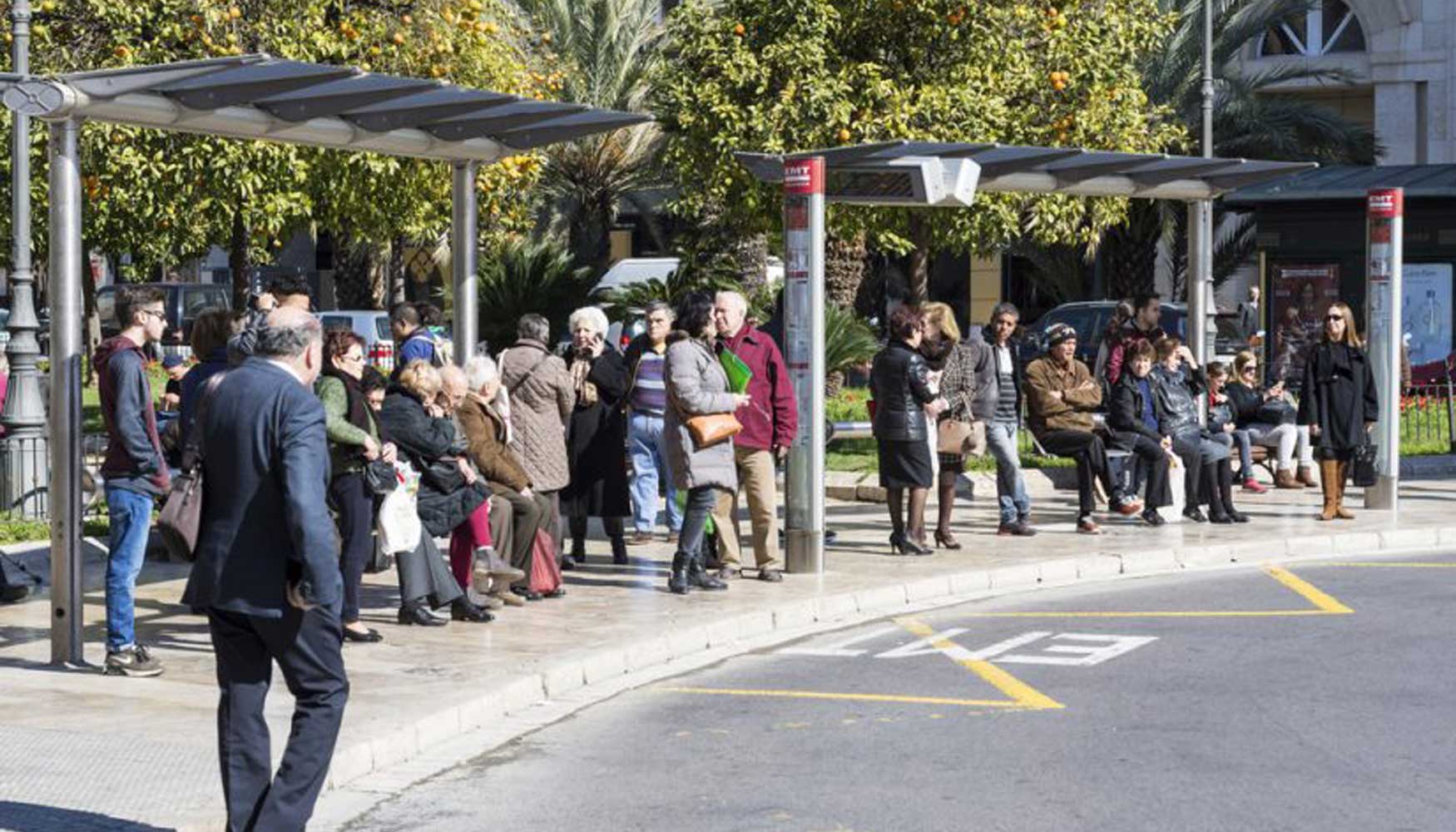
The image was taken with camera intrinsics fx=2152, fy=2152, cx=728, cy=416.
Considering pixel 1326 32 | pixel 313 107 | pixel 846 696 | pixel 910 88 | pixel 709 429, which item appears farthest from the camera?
pixel 1326 32

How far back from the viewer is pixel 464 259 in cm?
1386

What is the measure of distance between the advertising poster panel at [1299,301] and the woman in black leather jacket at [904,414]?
12.5m

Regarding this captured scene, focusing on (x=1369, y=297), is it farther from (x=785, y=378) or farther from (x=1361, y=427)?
(x=785, y=378)

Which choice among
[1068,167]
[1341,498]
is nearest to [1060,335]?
[1068,167]

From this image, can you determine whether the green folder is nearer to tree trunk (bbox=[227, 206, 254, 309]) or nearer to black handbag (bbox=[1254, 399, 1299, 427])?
black handbag (bbox=[1254, 399, 1299, 427])

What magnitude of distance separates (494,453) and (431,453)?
0.89 metres

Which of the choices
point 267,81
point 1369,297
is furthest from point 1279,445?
point 267,81

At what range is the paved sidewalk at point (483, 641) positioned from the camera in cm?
768

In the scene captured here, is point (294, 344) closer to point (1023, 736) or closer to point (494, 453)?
point (1023, 736)

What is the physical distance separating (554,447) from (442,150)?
1.97 metres

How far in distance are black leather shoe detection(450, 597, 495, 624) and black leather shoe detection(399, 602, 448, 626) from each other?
3.9 inches

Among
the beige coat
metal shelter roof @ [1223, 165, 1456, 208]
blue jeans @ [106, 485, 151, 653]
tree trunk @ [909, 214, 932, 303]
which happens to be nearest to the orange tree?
tree trunk @ [909, 214, 932, 303]

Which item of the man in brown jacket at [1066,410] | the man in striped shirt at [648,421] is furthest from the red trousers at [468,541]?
the man in brown jacket at [1066,410]

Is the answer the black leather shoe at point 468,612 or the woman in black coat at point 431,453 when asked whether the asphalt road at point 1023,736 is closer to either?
the black leather shoe at point 468,612
